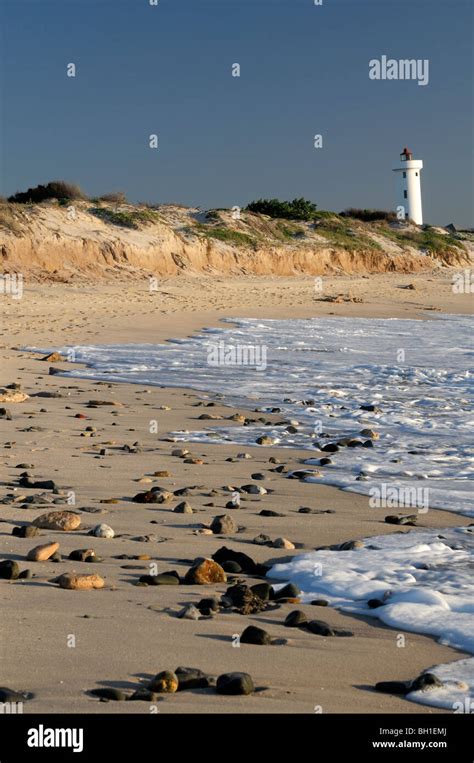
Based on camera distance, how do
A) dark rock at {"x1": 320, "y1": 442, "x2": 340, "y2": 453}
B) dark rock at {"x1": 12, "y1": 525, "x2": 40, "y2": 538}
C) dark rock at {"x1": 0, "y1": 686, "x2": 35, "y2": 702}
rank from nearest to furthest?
dark rock at {"x1": 0, "y1": 686, "x2": 35, "y2": 702} → dark rock at {"x1": 12, "y1": 525, "x2": 40, "y2": 538} → dark rock at {"x1": 320, "y1": 442, "x2": 340, "y2": 453}

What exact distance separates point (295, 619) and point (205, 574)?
640 mm

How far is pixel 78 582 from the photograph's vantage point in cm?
443

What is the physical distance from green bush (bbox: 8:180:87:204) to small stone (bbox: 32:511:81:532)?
27.0 meters

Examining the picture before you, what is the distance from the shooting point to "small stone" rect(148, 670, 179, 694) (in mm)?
3363

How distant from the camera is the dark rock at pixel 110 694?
328 centimetres

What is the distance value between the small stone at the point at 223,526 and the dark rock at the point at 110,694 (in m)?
2.23

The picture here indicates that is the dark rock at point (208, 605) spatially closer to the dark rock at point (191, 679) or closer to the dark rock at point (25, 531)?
the dark rock at point (191, 679)

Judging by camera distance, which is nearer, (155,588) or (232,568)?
(155,588)

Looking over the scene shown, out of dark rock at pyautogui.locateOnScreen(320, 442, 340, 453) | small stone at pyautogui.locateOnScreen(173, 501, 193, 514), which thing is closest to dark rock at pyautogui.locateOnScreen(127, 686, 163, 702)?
small stone at pyautogui.locateOnScreen(173, 501, 193, 514)

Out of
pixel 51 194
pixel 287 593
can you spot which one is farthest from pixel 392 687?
pixel 51 194

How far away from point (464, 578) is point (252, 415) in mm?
5314

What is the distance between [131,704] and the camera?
10.6ft

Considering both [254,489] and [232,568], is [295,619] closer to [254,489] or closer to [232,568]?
[232,568]

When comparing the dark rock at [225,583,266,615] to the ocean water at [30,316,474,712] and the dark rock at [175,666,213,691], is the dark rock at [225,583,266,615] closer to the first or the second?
the ocean water at [30,316,474,712]
